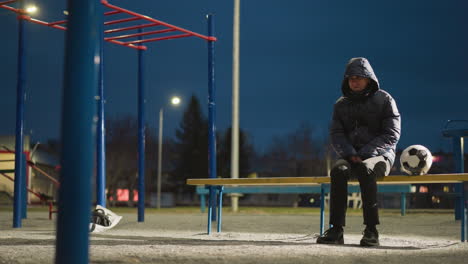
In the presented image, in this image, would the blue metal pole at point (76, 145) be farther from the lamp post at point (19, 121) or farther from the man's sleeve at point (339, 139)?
the lamp post at point (19, 121)

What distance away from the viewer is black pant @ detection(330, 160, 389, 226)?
18.7 ft

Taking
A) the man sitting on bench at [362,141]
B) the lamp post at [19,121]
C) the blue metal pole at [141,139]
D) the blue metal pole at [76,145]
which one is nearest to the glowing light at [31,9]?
the lamp post at [19,121]

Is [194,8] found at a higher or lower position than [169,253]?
higher

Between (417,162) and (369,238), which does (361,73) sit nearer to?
(417,162)

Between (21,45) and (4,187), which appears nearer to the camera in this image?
(21,45)

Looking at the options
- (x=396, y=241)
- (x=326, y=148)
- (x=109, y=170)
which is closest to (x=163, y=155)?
(x=109, y=170)

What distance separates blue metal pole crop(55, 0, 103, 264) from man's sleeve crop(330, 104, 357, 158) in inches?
143

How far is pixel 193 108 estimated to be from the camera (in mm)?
64938

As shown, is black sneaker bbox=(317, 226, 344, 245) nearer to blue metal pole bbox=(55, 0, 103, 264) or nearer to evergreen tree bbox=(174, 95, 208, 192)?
blue metal pole bbox=(55, 0, 103, 264)

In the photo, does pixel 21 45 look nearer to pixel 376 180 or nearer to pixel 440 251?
pixel 376 180

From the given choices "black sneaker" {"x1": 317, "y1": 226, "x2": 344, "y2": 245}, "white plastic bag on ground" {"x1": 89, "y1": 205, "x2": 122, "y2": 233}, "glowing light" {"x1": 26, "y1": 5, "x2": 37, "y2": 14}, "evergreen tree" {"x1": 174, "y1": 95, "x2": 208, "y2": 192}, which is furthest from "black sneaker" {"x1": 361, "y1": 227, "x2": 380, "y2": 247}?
"evergreen tree" {"x1": 174, "y1": 95, "x2": 208, "y2": 192}

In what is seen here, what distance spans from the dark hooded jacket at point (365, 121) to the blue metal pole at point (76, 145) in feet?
11.9

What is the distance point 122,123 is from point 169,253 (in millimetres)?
46364

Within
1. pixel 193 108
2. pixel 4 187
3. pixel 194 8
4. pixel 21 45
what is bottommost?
pixel 4 187
